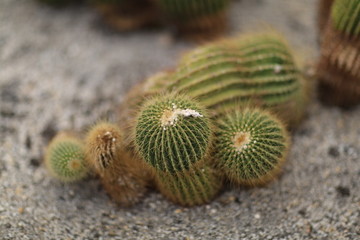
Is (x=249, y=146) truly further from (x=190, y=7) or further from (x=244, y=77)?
(x=190, y=7)

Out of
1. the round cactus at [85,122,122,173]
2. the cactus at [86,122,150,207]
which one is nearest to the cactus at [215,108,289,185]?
the cactus at [86,122,150,207]

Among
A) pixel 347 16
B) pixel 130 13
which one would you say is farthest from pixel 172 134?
pixel 130 13

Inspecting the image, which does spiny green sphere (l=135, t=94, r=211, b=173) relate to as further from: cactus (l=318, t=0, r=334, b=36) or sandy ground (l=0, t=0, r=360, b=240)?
cactus (l=318, t=0, r=334, b=36)

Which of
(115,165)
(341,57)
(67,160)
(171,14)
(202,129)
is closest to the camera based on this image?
(202,129)

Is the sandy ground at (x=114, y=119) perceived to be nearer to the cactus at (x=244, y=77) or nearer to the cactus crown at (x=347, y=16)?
the cactus at (x=244, y=77)

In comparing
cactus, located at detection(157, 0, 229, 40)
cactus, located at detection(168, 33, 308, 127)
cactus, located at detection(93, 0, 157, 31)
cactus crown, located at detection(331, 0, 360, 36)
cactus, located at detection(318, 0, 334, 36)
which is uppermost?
cactus, located at detection(93, 0, 157, 31)

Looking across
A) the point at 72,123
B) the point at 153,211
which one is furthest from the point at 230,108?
the point at 72,123
